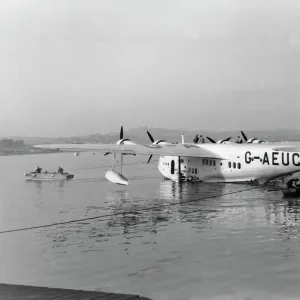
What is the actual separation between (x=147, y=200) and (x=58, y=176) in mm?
25311

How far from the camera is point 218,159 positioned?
39156 millimetres

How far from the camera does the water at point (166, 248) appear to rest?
12844 millimetres

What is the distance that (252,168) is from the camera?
36.7 meters

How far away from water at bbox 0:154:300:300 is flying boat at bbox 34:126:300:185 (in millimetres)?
5070

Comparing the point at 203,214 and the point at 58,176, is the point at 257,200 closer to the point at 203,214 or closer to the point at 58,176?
the point at 203,214

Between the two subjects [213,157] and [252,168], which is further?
[213,157]

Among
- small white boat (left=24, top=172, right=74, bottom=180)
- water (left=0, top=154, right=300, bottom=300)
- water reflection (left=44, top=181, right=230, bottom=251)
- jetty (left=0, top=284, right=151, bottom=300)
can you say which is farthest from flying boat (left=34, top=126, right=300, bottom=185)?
jetty (left=0, top=284, right=151, bottom=300)

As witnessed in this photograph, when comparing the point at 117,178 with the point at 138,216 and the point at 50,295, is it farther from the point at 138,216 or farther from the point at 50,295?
the point at 50,295

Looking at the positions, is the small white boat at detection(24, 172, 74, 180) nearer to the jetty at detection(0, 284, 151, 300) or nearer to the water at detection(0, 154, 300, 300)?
the water at detection(0, 154, 300, 300)

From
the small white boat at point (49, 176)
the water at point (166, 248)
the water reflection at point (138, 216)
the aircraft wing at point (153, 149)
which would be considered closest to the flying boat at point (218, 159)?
the aircraft wing at point (153, 149)

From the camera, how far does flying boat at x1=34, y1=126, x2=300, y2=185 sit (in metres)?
35.0

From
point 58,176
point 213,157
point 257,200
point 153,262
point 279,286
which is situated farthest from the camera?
point 58,176

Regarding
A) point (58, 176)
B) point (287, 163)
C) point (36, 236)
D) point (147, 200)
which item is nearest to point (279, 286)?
point (36, 236)

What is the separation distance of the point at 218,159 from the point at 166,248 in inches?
901
